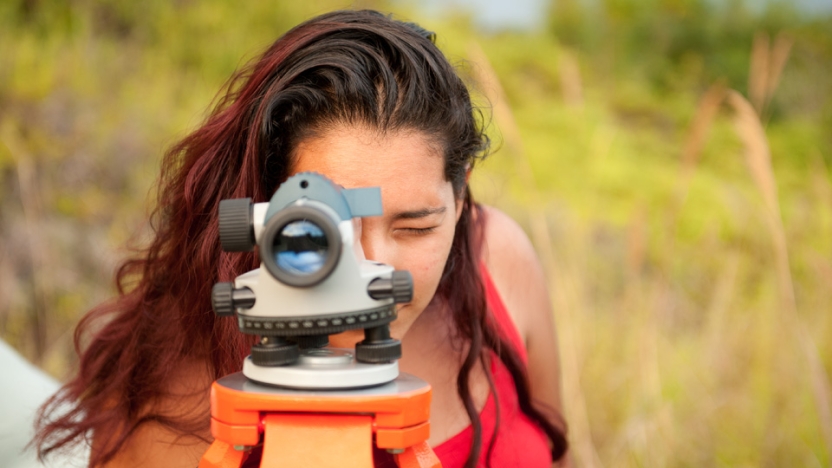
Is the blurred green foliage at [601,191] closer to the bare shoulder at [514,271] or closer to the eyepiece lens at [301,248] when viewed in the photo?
the bare shoulder at [514,271]

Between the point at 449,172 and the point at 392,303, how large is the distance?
0.60 metres

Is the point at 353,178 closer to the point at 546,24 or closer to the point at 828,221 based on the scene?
the point at 828,221

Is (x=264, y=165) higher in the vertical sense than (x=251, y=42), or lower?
lower

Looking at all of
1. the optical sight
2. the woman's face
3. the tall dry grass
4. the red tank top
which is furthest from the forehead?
the tall dry grass

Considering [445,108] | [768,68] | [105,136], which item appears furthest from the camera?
[105,136]

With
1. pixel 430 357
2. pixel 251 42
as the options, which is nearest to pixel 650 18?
pixel 251 42

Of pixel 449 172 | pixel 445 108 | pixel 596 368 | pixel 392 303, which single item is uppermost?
pixel 445 108

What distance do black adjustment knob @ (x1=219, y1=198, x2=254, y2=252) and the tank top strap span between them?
1.12m

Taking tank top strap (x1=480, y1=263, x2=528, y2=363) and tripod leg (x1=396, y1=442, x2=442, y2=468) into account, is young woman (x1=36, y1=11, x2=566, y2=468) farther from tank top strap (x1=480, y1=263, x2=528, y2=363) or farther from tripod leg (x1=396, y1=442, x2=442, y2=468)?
tripod leg (x1=396, y1=442, x2=442, y2=468)

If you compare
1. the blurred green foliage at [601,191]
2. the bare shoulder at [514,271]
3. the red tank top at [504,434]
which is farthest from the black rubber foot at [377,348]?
the bare shoulder at [514,271]

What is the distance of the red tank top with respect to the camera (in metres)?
1.68

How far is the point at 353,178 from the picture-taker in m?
1.25

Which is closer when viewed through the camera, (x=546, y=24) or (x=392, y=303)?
(x=392, y=303)

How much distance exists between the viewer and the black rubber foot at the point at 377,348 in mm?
918
